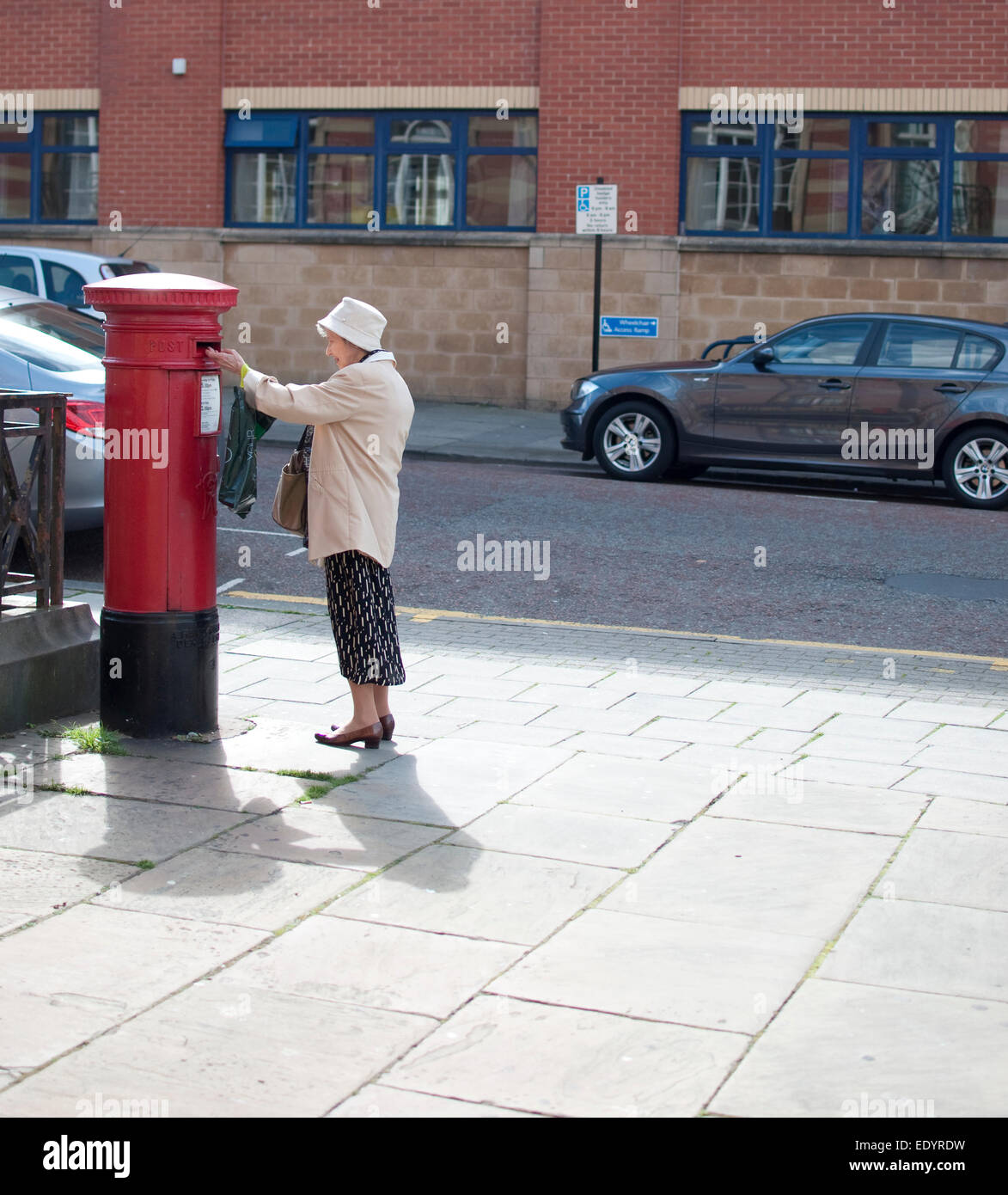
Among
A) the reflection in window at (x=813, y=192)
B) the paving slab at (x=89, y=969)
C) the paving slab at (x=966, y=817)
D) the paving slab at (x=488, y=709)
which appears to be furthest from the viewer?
the reflection in window at (x=813, y=192)

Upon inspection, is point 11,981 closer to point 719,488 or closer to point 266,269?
point 719,488

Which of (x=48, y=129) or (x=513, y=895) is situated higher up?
(x=48, y=129)

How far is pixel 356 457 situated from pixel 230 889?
78.7 inches

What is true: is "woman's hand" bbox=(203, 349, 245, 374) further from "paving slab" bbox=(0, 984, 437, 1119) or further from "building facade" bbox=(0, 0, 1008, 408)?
"building facade" bbox=(0, 0, 1008, 408)

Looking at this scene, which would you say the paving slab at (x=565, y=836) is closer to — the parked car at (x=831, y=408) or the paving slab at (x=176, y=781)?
the paving slab at (x=176, y=781)

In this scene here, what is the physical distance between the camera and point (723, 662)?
7805mm

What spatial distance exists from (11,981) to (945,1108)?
2.20 metres

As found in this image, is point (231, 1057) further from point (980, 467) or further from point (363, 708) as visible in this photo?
point (980, 467)

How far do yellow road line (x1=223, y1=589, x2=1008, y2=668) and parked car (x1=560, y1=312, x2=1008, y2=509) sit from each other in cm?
611

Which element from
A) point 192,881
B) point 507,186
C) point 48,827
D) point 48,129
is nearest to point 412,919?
point 192,881

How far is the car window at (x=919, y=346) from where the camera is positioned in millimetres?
14180

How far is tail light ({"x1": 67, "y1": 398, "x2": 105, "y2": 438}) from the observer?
31.8 feet

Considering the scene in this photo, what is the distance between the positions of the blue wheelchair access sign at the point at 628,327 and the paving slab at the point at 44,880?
16.0 metres

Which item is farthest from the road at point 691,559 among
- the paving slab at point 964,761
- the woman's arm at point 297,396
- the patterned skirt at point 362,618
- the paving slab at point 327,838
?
the paving slab at point 327,838
